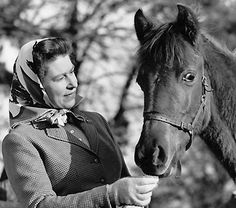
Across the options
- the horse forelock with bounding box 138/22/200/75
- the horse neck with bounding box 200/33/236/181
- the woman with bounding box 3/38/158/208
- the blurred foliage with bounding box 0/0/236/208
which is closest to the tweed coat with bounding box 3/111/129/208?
the woman with bounding box 3/38/158/208

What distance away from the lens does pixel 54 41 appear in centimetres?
397

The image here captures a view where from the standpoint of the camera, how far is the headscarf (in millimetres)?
3898

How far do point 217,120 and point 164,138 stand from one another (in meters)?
0.64

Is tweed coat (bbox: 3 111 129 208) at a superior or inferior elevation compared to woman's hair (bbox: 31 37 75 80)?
inferior

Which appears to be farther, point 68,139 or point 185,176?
point 185,176

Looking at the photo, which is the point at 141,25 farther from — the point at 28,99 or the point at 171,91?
the point at 28,99

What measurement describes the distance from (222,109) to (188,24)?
657 millimetres

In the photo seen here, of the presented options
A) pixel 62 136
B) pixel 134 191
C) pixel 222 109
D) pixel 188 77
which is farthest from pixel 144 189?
pixel 222 109

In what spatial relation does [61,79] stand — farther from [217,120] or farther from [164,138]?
[217,120]

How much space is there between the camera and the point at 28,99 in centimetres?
394

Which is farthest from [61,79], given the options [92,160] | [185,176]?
[185,176]

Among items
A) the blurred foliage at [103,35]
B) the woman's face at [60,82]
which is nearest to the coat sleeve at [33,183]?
the woman's face at [60,82]

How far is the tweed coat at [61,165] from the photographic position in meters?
3.56

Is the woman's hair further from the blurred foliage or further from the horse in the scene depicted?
the blurred foliage
